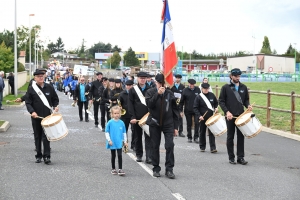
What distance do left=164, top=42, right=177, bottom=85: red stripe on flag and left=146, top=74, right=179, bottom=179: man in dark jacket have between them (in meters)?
0.34

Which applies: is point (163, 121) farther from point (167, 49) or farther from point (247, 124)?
point (247, 124)

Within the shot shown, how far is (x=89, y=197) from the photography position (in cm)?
808

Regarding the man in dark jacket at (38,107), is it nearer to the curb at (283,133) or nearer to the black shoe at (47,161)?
the black shoe at (47,161)

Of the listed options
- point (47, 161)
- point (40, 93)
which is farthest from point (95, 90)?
point (47, 161)

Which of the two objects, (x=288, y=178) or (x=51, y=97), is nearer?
(x=288, y=178)

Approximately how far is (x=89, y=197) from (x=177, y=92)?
9871 mm

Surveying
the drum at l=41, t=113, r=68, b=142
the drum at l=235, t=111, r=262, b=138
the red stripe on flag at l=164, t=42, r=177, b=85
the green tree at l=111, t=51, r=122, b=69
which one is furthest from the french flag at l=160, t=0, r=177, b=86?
the green tree at l=111, t=51, r=122, b=69

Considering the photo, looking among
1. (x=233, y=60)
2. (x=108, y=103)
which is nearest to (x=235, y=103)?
(x=108, y=103)

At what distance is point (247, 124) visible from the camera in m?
11.3

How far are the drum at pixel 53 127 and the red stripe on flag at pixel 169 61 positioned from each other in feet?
7.91

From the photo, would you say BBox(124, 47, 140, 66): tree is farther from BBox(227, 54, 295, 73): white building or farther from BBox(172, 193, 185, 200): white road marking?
BBox(172, 193, 185, 200): white road marking

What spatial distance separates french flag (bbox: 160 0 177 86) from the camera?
10172 mm

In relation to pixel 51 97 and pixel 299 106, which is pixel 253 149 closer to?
pixel 51 97

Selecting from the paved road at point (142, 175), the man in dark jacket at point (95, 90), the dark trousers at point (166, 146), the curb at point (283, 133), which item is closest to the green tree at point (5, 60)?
the man in dark jacket at point (95, 90)
